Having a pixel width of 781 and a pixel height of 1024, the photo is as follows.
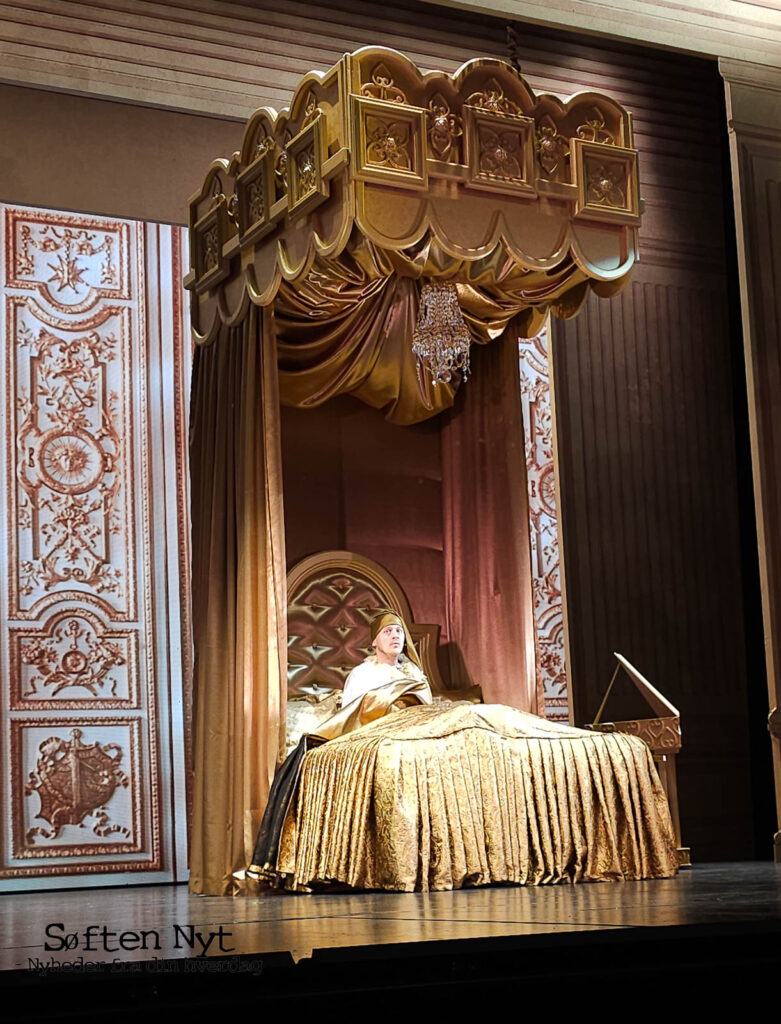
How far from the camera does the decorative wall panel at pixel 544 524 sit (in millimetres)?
6617

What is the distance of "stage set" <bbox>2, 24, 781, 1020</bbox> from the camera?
4.26 metres

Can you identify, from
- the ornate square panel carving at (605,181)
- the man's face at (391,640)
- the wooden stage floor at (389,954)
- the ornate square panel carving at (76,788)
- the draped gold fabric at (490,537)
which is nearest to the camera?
the wooden stage floor at (389,954)

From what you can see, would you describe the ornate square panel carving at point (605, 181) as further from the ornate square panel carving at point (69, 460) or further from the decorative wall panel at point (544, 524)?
the ornate square panel carving at point (69, 460)

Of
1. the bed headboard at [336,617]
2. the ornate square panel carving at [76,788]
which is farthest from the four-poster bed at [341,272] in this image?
the ornate square panel carving at [76,788]

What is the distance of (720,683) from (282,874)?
10.5 ft

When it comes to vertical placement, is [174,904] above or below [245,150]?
below

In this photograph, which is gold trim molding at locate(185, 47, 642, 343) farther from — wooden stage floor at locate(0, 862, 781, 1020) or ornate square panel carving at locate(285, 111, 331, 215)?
wooden stage floor at locate(0, 862, 781, 1020)

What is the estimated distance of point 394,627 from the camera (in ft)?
16.7

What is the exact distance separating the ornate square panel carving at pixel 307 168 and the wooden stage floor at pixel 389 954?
2.38 m

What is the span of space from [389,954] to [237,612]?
9.47 ft

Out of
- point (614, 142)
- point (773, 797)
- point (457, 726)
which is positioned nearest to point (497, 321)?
point (614, 142)

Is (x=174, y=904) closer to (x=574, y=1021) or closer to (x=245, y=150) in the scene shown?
(x=574, y=1021)

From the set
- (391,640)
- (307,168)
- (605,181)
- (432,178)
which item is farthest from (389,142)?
(391,640)

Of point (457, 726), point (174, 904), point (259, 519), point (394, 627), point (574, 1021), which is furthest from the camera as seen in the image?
point (394, 627)
